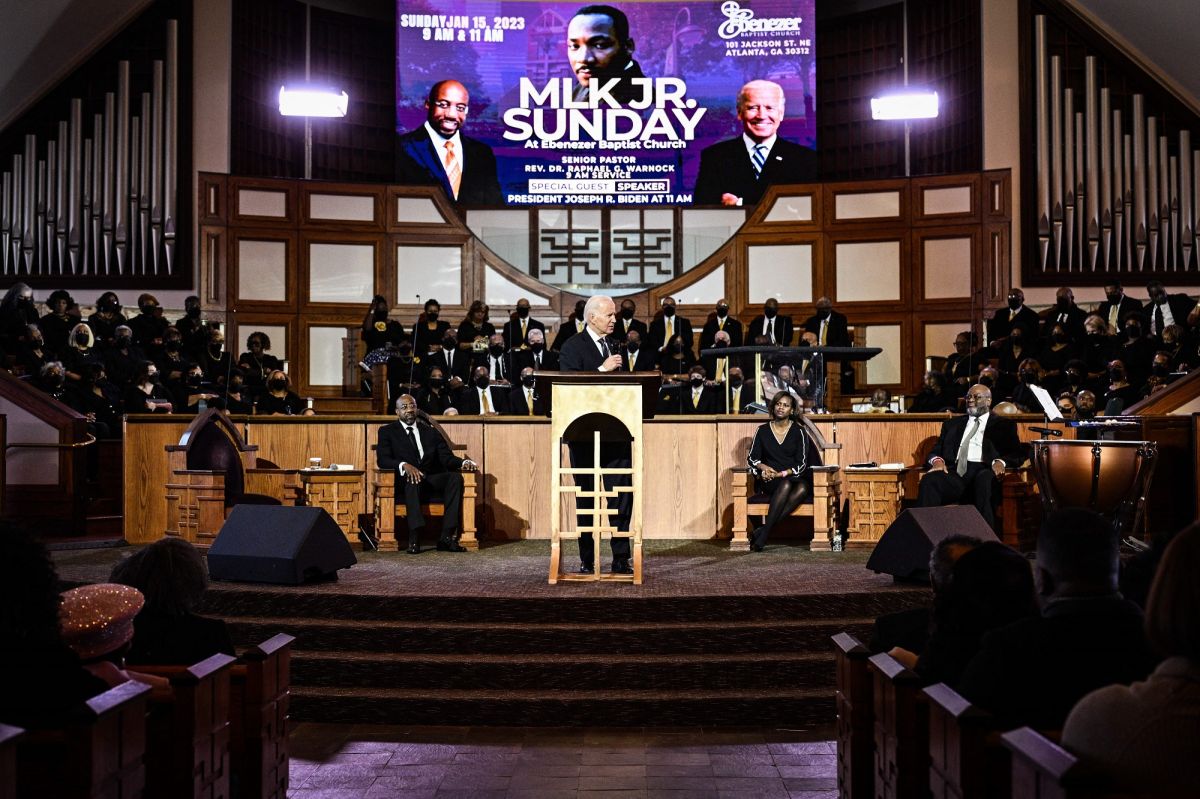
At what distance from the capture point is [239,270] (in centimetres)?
1338

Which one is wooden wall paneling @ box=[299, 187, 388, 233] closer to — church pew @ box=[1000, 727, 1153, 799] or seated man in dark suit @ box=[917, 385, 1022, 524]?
seated man in dark suit @ box=[917, 385, 1022, 524]

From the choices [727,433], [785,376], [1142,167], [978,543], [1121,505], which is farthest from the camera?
[1142,167]

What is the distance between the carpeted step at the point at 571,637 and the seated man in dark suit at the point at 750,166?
9.28 metres

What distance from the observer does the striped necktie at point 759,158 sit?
45.2 feet

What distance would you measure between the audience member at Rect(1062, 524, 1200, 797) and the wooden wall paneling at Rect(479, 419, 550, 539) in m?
6.37

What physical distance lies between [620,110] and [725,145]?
127 cm

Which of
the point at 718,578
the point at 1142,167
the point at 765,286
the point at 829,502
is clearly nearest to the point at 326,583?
the point at 718,578

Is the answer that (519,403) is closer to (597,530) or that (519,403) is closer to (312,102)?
(312,102)

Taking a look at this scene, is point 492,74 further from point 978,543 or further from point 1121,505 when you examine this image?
point 978,543

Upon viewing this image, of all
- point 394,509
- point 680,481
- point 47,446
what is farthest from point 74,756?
point 47,446

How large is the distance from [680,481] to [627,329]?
14.0 feet

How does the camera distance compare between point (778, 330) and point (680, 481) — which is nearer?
point (680, 481)

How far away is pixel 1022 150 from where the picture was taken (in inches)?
→ 515

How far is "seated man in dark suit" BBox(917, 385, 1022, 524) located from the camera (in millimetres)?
7234
